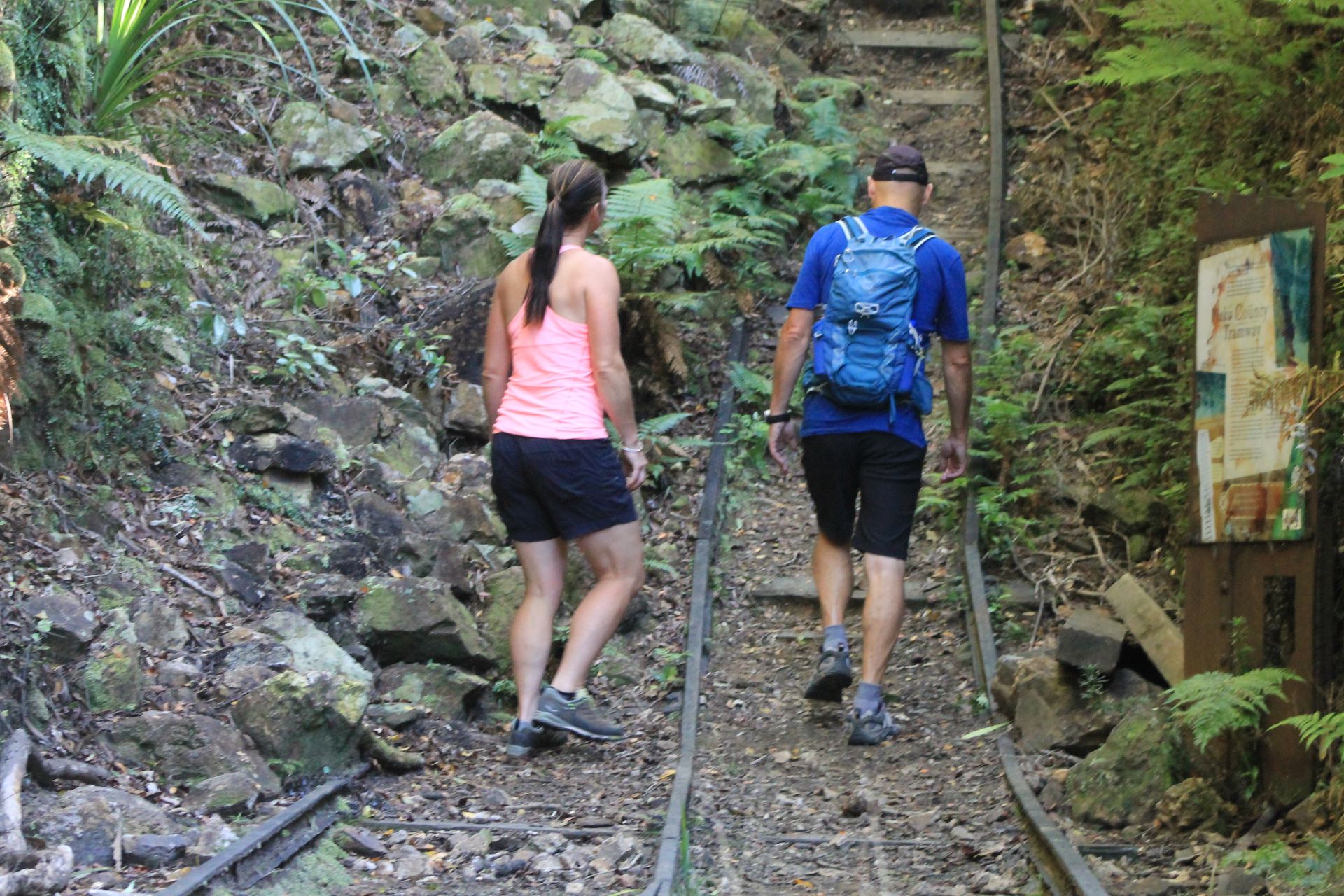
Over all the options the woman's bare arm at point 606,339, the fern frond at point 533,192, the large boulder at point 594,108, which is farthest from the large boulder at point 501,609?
the large boulder at point 594,108

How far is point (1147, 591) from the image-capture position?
5332 millimetres

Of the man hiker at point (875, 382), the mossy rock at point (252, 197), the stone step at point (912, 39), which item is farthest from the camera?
the stone step at point (912, 39)

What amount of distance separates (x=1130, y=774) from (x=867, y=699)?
3.85 feet

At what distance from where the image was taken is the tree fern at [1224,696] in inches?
142

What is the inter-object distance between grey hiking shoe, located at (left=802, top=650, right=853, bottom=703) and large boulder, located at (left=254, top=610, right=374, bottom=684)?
1.81 metres

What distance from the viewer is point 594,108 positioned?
380 inches

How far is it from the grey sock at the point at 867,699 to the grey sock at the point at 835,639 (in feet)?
0.57

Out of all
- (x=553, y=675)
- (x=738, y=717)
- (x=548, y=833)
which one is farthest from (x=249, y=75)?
(x=548, y=833)

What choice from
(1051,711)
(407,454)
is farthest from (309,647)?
(1051,711)

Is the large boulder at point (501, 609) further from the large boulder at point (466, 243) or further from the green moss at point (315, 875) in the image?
the large boulder at point (466, 243)

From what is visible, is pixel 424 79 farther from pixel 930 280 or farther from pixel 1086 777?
pixel 1086 777

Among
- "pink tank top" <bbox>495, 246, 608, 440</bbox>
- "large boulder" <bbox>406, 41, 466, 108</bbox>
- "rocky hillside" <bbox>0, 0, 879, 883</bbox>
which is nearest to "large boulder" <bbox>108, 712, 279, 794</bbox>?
"rocky hillside" <bbox>0, 0, 879, 883</bbox>

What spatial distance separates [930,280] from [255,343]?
3392mm

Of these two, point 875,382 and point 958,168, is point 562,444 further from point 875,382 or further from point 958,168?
point 958,168
